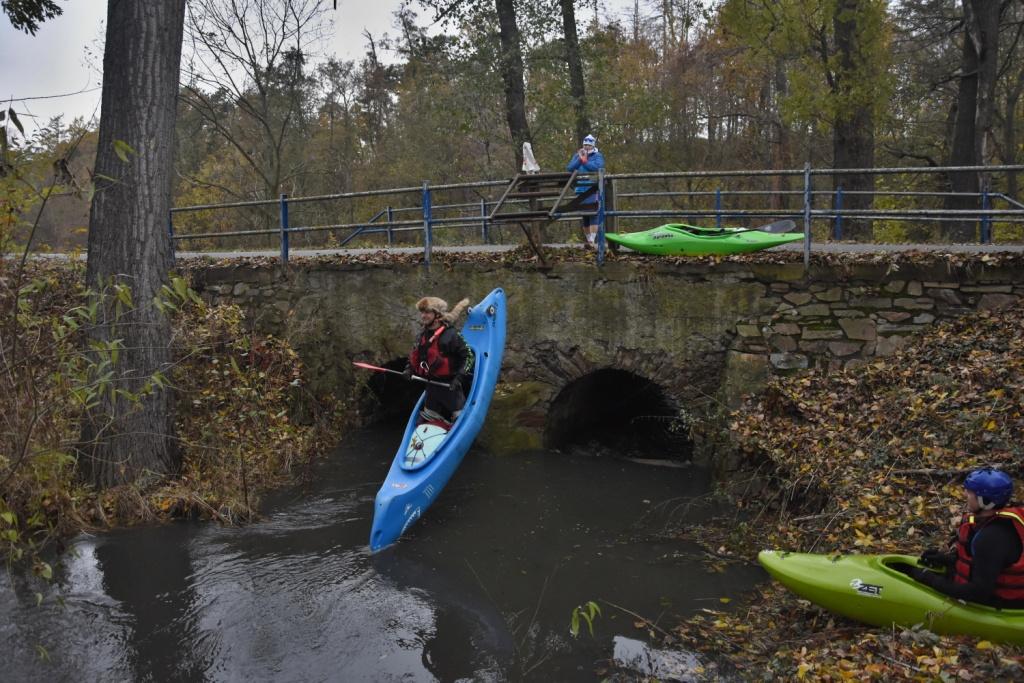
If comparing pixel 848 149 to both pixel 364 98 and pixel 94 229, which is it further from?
pixel 364 98

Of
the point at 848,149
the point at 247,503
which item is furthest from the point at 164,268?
the point at 848,149

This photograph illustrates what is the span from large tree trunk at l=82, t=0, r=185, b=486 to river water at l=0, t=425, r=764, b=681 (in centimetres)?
112

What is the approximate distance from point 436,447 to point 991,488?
5.20m

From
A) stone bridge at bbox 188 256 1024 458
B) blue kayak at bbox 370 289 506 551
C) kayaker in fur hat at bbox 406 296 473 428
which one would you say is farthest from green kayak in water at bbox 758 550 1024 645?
stone bridge at bbox 188 256 1024 458

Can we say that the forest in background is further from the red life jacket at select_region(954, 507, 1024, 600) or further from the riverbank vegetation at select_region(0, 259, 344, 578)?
the red life jacket at select_region(954, 507, 1024, 600)

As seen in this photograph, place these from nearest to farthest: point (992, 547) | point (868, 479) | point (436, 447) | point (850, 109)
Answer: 1. point (992, 547)
2. point (868, 479)
3. point (436, 447)
4. point (850, 109)

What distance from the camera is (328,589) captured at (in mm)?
6715

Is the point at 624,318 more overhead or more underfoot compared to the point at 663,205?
more underfoot

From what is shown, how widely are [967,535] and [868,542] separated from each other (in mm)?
1266

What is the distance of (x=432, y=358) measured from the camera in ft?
28.0

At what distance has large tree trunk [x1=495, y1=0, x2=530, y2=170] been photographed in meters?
Result: 16.8

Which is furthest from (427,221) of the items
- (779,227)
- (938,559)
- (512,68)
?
(512,68)

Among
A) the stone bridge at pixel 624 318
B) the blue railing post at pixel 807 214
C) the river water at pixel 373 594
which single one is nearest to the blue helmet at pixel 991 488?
the river water at pixel 373 594

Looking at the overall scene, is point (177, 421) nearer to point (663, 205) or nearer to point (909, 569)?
point (909, 569)
